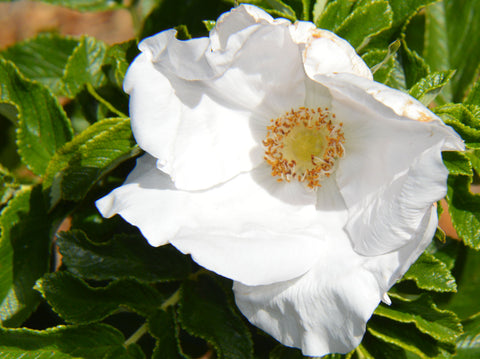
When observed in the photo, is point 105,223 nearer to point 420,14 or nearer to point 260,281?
point 260,281

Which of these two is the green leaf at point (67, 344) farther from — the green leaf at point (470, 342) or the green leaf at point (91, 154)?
the green leaf at point (470, 342)

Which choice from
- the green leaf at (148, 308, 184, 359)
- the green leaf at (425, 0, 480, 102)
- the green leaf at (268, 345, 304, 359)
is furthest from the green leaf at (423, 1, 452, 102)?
the green leaf at (148, 308, 184, 359)

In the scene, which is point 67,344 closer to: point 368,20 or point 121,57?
point 121,57

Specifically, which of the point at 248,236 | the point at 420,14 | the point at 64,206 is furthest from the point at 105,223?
the point at 420,14

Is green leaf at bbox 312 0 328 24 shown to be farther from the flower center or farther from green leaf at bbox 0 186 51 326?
green leaf at bbox 0 186 51 326

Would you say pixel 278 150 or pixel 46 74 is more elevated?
pixel 278 150

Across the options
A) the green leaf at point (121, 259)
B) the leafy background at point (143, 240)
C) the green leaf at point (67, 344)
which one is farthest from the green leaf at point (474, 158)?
the green leaf at point (67, 344)
